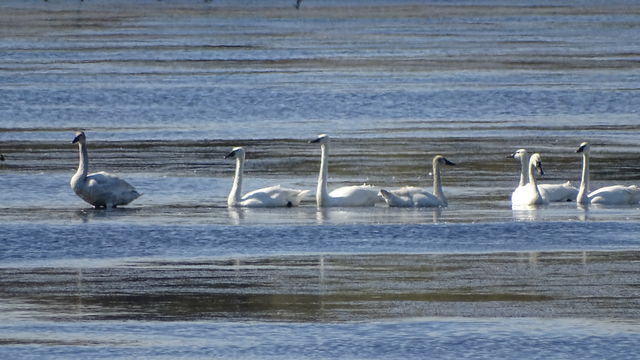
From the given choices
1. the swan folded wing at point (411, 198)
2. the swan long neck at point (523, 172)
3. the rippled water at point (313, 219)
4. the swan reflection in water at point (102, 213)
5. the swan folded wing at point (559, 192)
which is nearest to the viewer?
the rippled water at point (313, 219)

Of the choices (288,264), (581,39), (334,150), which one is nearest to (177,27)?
(581,39)

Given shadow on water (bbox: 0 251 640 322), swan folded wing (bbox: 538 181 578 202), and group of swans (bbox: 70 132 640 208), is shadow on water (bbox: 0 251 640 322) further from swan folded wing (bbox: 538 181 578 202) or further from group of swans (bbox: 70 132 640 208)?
swan folded wing (bbox: 538 181 578 202)

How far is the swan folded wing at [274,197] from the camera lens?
19656mm

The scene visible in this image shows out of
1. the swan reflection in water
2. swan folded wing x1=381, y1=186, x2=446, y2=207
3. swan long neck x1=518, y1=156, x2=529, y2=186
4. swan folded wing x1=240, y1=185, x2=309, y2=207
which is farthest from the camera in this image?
swan long neck x1=518, y1=156, x2=529, y2=186

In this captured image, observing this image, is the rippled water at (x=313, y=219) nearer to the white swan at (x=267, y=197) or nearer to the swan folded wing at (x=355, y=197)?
the white swan at (x=267, y=197)

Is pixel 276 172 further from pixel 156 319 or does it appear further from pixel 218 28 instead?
pixel 218 28

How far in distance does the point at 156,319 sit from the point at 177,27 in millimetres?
68513

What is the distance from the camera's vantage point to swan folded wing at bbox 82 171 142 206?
19.8 meters

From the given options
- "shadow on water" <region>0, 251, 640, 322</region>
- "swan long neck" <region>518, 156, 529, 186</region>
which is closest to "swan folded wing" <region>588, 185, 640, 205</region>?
"swan long neck" <region>518, 156, 529, 186</region>

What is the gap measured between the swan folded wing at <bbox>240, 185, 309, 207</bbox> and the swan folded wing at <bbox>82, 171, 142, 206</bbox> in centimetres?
129

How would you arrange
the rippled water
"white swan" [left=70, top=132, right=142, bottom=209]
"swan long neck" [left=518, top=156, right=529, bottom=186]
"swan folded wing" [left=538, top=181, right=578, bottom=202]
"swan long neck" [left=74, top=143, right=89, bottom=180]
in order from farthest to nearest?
"swan long neck" [left=518, top=156, right=529, bottom=186] < "swan folded wing" [left=538, top=181, right=578, bottom=202] < "swan long neck" [left=74, top=143, right=89, bottom=180] < "white swan" [left=70, top=132, right=142, bottom=209] < the rippled water

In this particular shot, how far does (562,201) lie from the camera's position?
20.6 m

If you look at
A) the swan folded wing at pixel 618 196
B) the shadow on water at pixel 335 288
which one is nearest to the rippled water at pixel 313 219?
the shadow on water at pixel 335 288

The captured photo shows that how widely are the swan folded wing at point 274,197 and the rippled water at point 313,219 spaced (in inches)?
7.4
